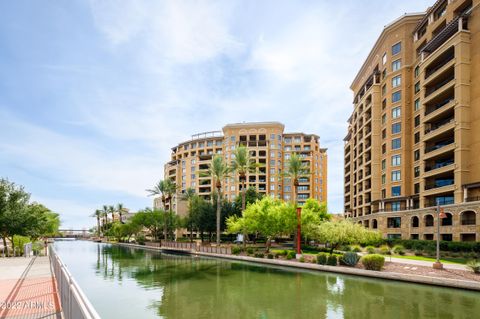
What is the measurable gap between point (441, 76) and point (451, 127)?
947 centimetres

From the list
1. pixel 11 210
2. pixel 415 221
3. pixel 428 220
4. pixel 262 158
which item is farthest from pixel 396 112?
Result: pixel 11 210

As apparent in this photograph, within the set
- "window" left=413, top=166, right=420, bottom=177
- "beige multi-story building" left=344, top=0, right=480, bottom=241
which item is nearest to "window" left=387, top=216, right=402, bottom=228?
"beige multi-story building" left=344, top=0, right=480, bottom=241

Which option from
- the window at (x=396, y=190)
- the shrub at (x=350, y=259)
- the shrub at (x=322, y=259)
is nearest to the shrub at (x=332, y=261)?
the shrub at (x=322, y=259)

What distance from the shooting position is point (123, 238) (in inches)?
4060

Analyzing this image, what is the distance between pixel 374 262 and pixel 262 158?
259 feet

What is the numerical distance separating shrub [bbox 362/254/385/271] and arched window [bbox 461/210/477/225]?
2027 cm

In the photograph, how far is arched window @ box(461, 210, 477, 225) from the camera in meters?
43.2

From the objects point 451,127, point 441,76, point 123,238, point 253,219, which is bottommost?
point 123,238

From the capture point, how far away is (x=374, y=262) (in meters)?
31.0

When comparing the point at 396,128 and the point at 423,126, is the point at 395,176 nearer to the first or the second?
Result: the point at 396,128

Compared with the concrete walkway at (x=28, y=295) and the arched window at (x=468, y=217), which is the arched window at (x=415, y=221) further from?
the concrete walkway at (x=28, y=295)

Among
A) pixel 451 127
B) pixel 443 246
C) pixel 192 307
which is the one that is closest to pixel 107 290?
pixel 192 307

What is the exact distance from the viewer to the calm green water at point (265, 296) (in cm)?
1827

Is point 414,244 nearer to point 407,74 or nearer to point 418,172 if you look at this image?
point 418,172
